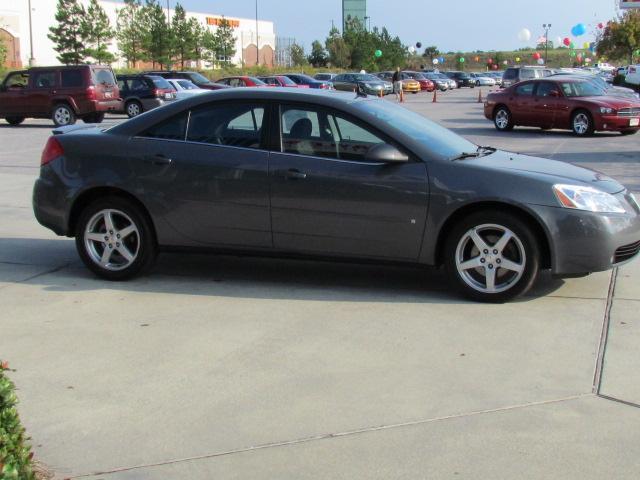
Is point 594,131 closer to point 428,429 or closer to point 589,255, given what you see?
point 589,255

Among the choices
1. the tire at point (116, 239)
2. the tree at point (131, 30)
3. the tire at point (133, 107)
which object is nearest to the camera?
the tire at point (116, 239)

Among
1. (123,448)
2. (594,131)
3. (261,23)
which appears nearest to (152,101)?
(594,131)

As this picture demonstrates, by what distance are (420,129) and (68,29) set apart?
62.1 meters

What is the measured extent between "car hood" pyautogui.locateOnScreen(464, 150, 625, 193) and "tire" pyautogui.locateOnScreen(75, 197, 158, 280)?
2.65 metres

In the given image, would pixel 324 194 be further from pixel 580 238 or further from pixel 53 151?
pixel 53 151

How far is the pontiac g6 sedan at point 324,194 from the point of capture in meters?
6.05

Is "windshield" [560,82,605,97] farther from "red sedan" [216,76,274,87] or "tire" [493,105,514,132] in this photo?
"red sedan" [216,76,274,87]

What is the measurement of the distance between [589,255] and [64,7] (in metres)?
63.8

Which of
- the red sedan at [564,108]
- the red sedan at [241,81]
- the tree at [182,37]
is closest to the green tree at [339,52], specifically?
the tree at [182,37]

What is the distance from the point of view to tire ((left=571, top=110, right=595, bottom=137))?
21.1m

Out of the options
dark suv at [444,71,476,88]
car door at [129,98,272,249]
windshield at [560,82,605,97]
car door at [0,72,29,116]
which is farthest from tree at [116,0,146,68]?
car door at [129,98,272,249]

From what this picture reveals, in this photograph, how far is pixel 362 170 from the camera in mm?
6246

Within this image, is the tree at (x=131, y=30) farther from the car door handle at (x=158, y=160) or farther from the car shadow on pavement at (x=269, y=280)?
the car door handle at (x=158, y=160)

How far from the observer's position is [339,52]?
303ft
